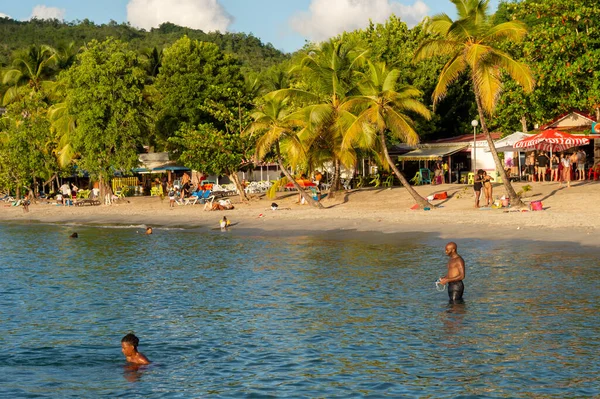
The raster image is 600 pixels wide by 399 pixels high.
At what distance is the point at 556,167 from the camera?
4091 centimetres

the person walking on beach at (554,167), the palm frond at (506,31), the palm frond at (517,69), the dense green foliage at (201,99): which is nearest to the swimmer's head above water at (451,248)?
the palm frond at (517,69)

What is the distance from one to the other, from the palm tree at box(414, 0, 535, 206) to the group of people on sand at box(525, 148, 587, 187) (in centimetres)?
949

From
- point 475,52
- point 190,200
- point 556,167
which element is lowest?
point 190,200

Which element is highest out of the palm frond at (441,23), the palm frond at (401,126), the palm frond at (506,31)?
the palm frond at (441,23)

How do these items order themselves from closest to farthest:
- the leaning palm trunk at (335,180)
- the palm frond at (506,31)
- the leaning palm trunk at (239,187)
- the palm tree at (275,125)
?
the palm frond at (506,31) → the palm tree at (275,125) → the leaning palm trunk at (335,180) → the leaning palm trunk at (239,187)

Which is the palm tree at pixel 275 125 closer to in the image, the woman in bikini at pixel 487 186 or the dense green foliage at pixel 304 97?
the dense green foliage at pixel 304 97

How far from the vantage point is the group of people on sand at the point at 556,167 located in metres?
39.9

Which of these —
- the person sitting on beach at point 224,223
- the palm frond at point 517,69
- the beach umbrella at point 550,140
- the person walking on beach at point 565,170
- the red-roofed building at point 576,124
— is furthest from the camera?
the red-roofed building at point 576,124

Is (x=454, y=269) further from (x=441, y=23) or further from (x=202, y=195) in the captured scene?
(x=202, y=195)

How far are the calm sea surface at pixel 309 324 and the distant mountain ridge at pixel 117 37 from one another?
81761 mm

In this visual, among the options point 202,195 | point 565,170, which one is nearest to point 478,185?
point 565,170

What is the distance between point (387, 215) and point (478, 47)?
339 inches

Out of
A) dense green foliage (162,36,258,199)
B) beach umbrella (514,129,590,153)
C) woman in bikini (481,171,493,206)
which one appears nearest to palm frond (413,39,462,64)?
woman in bikini (481,171,493,206)

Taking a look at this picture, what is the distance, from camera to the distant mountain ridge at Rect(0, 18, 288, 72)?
110 metres
